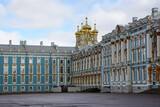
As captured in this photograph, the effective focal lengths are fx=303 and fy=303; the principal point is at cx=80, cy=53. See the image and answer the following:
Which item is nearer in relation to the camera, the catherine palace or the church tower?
the catherine palace

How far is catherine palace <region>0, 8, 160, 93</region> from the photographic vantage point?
48094mm

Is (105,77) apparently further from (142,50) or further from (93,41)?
(93,41)

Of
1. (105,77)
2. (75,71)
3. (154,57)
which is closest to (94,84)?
(105,77)

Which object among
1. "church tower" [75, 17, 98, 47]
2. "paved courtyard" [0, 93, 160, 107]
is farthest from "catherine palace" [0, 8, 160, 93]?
"paved courtyard" [0, 93, 160, 107]

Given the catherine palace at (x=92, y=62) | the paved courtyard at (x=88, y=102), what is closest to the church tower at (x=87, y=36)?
the catherine palace at (x=92, y=62)

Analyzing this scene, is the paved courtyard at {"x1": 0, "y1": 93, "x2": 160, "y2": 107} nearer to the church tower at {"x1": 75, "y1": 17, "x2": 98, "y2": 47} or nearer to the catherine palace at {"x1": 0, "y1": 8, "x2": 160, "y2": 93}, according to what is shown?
the catherine palace at {"x1": 0, "y1": 8, "x2": 160, "y2": 93}

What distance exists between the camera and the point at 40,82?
9056cm

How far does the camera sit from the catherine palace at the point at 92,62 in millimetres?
48094

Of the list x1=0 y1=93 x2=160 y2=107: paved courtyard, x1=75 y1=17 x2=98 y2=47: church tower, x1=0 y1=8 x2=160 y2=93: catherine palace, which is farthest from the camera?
x1=75 y1=17 x2=98 y2=47: church tower

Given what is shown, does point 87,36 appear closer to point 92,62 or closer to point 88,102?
point 92,62

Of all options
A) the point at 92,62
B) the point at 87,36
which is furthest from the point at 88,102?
the point at 87,36

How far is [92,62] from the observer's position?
76.2m

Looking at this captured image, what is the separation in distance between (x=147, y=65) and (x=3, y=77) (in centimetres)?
5147

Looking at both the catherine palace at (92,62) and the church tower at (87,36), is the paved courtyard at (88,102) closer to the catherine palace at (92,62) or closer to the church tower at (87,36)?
the catherine palace at (92,62)
